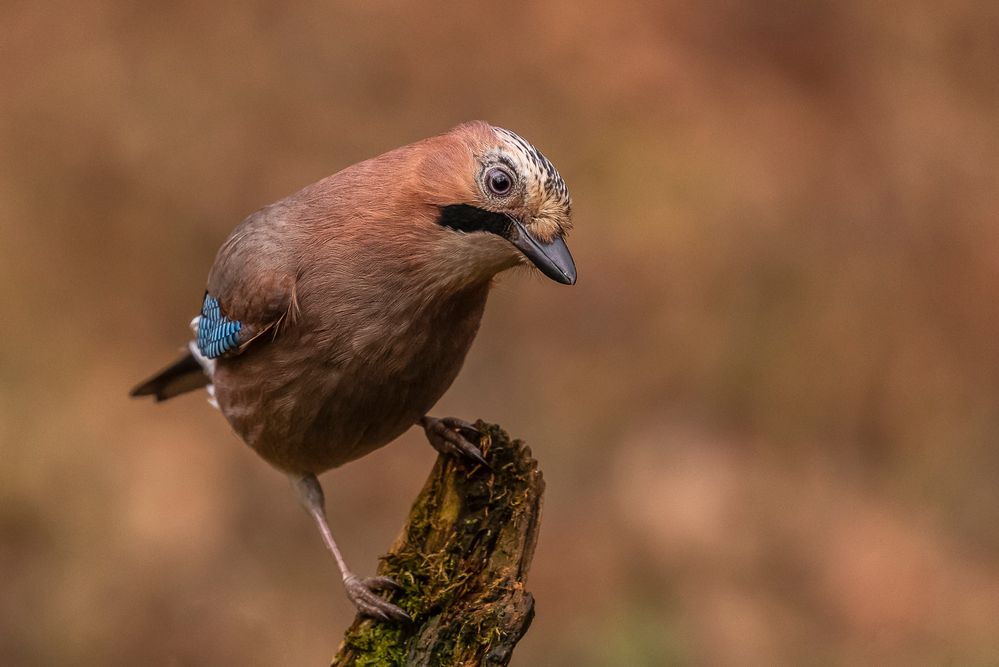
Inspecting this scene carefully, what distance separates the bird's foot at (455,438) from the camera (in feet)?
15.3

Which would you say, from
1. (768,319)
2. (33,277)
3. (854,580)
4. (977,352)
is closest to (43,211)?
(33,277)

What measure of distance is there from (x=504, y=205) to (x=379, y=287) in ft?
1.98

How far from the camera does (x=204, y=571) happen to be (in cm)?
853

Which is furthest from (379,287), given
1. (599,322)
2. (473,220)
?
(599,322)

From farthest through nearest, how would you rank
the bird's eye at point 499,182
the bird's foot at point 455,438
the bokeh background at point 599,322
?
the bokeh background at point 599,322
the bird's foot at point 455,438
the bird's eye at point 499,182

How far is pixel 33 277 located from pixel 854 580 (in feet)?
20.3

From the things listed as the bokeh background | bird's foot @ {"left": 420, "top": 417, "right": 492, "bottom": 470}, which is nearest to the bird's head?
bird's foot @ {"left": 420, "top": 417, "right": 492, "bottom": 470}

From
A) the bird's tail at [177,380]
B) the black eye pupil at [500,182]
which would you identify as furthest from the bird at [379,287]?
the bird's tail at [177,380]

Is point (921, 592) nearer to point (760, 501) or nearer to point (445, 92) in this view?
point (760, 501)

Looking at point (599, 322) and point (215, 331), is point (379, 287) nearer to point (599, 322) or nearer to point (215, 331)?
point (215, 331)

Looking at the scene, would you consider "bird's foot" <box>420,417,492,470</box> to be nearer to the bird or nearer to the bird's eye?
the bird

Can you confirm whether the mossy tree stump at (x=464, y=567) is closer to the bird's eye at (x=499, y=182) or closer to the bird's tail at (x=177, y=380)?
the bird's eye at (x=499, y=182)

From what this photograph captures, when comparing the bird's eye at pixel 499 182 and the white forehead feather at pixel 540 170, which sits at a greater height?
the white forehead feather at pixel 540 170

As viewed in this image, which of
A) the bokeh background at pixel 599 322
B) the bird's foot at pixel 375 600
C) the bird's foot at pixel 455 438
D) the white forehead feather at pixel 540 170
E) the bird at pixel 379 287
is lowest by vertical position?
the bird's foot at pixel 375 600
